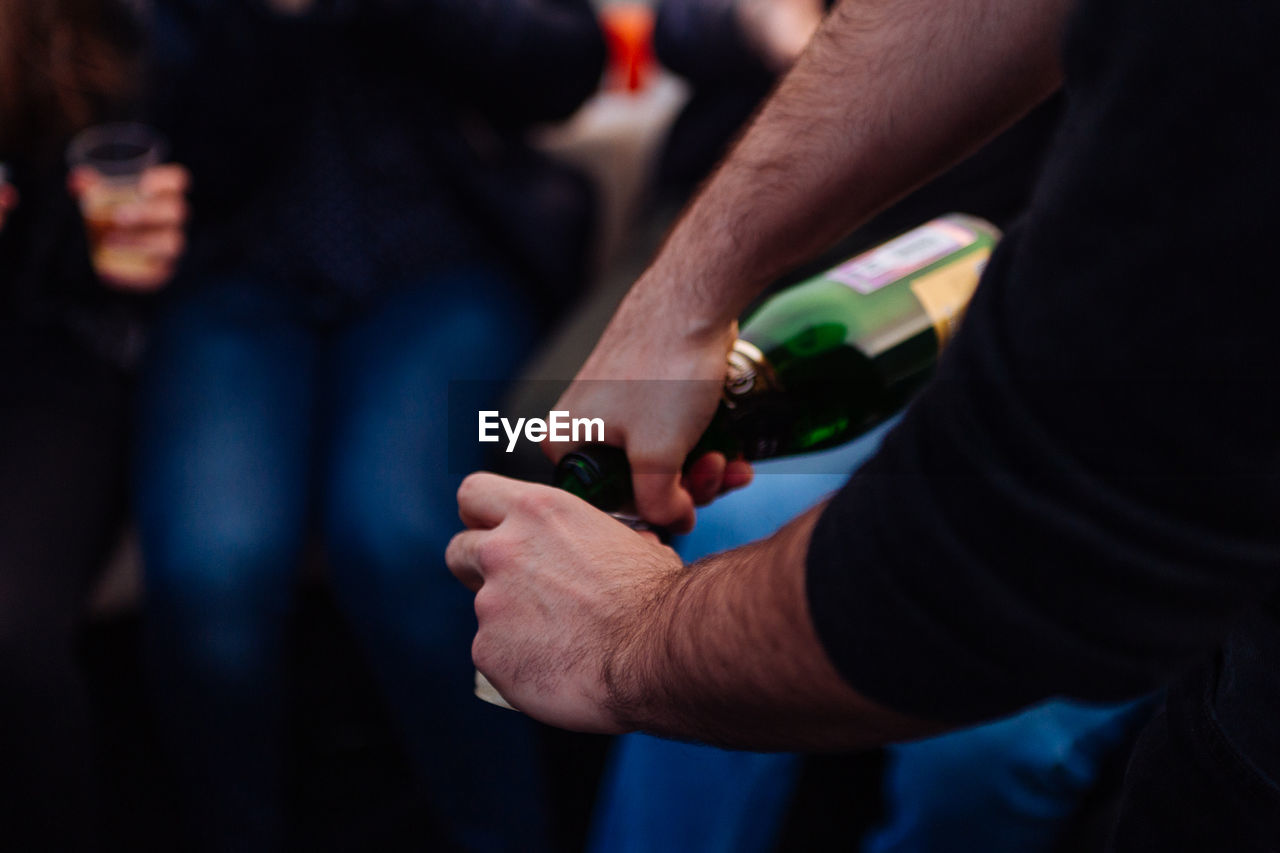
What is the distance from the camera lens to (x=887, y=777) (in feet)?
2.93

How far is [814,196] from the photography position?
0.56 meters

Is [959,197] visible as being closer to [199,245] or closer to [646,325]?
[646,325]

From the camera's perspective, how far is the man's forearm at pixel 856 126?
1.75 ft

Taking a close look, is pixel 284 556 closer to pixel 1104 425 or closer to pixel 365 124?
pixel 365 124

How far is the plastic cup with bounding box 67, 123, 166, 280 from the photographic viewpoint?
3.51ft

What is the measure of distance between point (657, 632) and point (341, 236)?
970mm

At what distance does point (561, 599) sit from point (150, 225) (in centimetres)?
90

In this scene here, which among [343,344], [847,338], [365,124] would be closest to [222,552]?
[343,344]

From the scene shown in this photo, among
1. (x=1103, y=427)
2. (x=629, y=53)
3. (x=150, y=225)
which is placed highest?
(x=1103, y=427)

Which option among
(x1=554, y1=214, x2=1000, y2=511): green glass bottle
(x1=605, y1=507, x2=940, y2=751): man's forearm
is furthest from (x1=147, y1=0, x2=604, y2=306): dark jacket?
(x1=605, y1=507, x2=940, y2=751): man's forearm

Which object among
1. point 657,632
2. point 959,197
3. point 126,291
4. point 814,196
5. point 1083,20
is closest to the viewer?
point 1083,20

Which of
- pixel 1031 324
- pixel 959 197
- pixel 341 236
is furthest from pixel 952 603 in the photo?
pixel 341 236

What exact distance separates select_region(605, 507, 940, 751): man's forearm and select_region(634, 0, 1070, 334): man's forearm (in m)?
0.20

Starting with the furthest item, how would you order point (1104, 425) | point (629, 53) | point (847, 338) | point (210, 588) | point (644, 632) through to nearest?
point (629, 53), point (210, 588), point (847, 338), point (644, 632), point (1104, 425)
